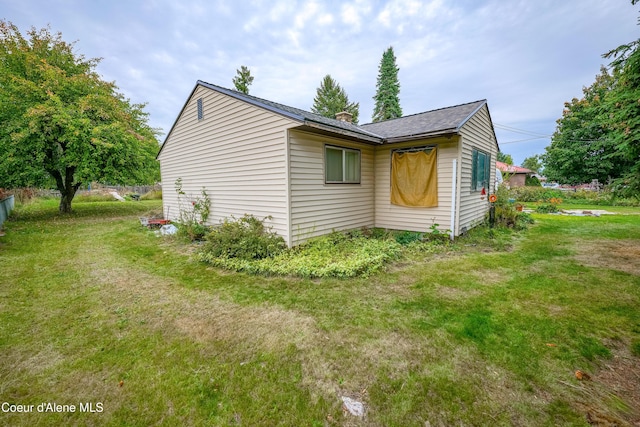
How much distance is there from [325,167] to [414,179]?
2.69 metres

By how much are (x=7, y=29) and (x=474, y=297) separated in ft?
64.3

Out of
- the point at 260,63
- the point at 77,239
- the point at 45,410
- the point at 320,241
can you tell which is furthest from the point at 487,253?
the point at 260,63

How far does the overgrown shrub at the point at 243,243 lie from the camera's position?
17.6 ft

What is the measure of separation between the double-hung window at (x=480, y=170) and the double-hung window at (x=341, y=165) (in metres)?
3.51

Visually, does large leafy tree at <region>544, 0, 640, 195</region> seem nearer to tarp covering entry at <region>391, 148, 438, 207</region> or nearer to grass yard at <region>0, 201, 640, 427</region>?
tarp covering entry at <region>391, 148, 438, 207</region>

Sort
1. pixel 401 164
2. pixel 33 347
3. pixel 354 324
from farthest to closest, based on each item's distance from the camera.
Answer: pixel 401 164, pixel 354 324, pixel 33 347

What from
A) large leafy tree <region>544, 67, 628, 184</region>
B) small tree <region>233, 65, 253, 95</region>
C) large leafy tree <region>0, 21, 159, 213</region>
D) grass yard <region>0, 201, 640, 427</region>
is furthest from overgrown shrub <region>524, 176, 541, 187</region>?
large leafy tree <region>0, 21, 159, 213</region>

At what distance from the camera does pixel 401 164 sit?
7.31m

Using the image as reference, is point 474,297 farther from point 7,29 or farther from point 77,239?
point 7,29

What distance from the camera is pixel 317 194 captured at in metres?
6.09

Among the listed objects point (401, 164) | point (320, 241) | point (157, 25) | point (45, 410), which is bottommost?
point (45, 410)

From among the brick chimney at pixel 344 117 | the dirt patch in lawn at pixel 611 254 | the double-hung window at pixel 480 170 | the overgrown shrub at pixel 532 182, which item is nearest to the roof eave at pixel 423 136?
the double-hung window at pixel 480 170

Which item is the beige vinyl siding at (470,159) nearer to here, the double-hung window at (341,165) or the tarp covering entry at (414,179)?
the tarp covering entry at (414,179)

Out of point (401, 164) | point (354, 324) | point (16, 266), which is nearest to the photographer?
point (354, 324)
